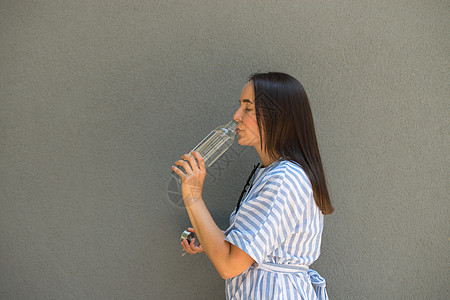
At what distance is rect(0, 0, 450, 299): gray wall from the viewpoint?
1.21 metres

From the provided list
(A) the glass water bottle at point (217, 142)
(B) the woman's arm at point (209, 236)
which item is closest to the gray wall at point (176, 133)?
(A) the glass water bottle at point (217, 142)

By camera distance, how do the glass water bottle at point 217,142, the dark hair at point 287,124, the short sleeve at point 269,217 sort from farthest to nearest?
the glass water bottle at point 217,142
the dark hair at point 287,124
the short sleeve at point 269,217

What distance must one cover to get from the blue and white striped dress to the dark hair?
48mm

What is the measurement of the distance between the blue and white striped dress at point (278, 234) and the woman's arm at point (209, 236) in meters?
0.03

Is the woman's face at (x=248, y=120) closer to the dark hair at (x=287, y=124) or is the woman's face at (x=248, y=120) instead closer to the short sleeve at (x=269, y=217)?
the dark hair at (x=287, y=124)

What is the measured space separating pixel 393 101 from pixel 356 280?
0.68 meters

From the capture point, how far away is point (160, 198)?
1.26 metres

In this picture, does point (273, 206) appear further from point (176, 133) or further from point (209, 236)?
point (176, 133)

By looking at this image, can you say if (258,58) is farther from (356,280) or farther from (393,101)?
(356,280)

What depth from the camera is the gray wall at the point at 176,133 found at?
1213 mm

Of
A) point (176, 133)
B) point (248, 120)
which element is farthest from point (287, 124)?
point (176, 133)

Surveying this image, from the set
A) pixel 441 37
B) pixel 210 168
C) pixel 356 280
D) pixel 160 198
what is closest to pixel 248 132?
pixel 210 168

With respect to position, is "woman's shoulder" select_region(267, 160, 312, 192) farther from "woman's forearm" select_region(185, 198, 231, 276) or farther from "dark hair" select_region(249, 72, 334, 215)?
"woman's forearm" select_region(185, 198, 231, 276)

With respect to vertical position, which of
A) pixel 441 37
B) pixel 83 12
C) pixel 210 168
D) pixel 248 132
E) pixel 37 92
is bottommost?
pixel 210 168
